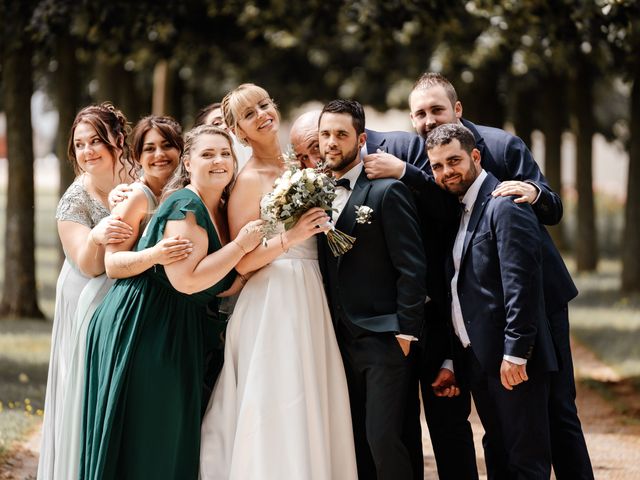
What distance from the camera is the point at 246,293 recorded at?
5.95m

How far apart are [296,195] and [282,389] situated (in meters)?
1.08

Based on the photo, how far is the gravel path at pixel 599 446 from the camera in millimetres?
7684

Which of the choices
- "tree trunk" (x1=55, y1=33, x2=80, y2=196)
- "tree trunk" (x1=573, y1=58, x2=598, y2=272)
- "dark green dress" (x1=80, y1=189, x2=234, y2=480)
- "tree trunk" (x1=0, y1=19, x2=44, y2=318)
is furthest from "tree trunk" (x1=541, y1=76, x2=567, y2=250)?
"dark green dress" (x1=80, y1=189, x2=234, y2=480)

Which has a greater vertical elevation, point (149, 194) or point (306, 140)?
point (306, 140)

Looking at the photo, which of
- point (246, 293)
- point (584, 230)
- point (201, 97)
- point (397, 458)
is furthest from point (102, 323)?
point (201, 97)

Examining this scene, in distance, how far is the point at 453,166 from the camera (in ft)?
18.8

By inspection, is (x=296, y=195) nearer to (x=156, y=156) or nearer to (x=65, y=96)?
(x=156, y=156)

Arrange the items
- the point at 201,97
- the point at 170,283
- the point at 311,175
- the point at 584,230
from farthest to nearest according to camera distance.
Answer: the point at 201,97
the point at 584,230
the point at 170,283
the point at 311,175

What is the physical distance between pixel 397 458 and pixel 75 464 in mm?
1796

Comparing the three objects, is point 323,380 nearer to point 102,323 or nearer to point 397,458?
point 397,458

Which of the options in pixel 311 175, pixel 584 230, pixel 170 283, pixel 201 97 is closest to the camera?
pixel 311 175

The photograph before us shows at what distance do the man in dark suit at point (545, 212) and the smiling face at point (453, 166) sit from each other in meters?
0.18

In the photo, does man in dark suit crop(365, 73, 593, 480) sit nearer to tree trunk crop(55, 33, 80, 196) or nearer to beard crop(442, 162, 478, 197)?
beard crop(442, 162, 478, 197)

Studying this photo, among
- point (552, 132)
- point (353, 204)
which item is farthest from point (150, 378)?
point (552, 132)
